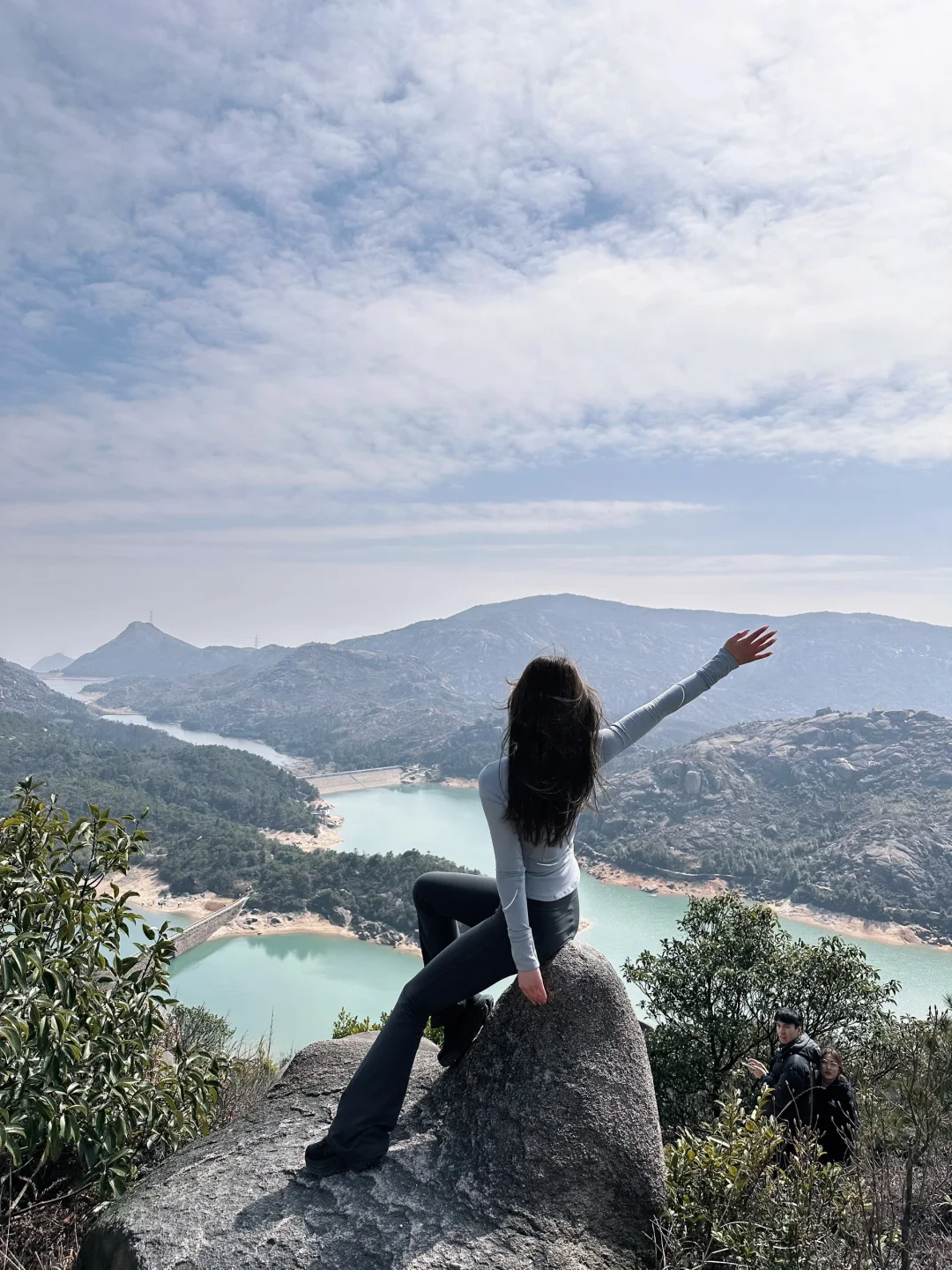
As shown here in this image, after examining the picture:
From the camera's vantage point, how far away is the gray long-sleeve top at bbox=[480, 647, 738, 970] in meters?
2.59

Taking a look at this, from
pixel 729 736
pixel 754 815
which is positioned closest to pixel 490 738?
pixel 729 736

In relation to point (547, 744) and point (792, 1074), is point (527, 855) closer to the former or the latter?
point (547, 744)

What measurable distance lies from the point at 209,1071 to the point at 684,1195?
6.57 feet

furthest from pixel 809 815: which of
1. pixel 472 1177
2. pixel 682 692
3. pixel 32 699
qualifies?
pixel 32 699

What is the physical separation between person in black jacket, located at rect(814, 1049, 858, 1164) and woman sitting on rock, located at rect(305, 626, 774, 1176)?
2.02 m

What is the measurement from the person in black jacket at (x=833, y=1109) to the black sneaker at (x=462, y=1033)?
1980mm

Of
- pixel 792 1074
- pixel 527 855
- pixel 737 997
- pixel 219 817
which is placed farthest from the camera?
pixel 219 817

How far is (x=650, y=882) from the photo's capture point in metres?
70.0

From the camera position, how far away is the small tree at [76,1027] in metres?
2.60

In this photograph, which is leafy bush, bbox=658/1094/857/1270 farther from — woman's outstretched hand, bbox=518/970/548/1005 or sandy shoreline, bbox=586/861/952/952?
sandy shoreline, bbox=586/861/952/952

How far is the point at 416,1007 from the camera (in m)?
2.79

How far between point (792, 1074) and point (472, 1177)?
7.15ft

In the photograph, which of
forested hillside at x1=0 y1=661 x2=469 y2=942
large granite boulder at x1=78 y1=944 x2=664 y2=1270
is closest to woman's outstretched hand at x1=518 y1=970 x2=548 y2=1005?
large granite boulder at x1=78 y1=944 x2=664 y2=1270

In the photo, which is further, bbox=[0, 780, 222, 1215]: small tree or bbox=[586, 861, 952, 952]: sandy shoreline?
bbox=[586, 861, 952, 952]: sandy shoreline
